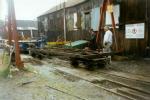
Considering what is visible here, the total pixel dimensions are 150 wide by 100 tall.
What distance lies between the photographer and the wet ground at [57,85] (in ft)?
27.3

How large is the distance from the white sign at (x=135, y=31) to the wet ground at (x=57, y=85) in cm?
342

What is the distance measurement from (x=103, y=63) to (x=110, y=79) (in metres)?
3.05

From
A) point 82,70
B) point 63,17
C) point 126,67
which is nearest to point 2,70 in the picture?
point 82,70

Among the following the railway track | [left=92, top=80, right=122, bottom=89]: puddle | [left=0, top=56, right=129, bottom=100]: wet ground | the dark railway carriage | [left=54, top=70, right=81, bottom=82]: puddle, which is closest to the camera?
the railway track

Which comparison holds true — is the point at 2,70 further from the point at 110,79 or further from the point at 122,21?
the point at 122,21

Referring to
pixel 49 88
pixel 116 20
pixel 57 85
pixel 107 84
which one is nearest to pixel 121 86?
pixel 107 84

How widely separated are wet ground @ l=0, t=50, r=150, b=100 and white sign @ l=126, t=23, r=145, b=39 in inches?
135

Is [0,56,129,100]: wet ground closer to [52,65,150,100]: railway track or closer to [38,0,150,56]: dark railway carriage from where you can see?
[52,65,150,100]: railway track

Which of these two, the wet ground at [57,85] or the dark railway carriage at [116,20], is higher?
the dark railway carriage at [116,20]

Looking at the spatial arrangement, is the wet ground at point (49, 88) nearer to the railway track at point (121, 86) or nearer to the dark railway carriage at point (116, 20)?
the railway track at point (121, 86)

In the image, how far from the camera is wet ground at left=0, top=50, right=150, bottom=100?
834cm

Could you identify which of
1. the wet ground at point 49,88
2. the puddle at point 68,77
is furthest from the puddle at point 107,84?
the puddle at point 68,77

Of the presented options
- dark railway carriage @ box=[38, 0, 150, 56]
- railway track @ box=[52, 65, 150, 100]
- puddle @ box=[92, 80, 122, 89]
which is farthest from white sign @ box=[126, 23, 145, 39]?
puddle @ box=[92, 80, 122, 89]

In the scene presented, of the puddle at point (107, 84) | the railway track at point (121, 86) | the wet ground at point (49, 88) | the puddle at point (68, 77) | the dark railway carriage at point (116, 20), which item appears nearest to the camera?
the railway track at point (121, 86)
